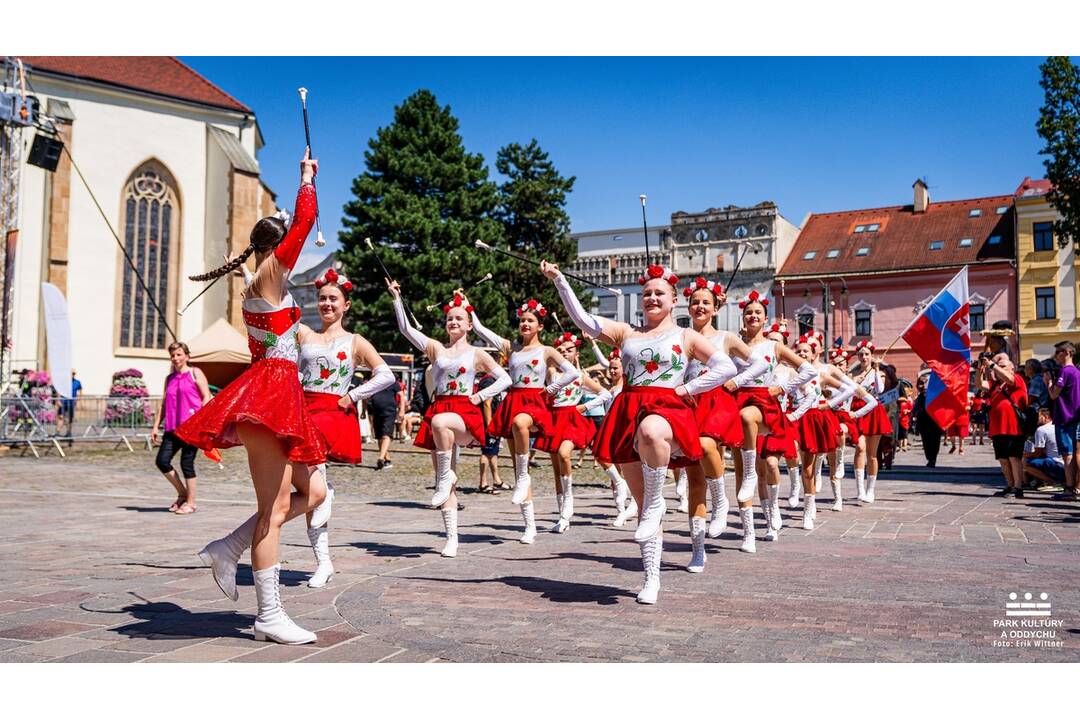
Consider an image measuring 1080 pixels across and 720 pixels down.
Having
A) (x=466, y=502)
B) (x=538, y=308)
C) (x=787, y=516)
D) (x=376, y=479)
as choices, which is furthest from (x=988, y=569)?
(x=376, y=479)

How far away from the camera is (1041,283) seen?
51875 millimetres

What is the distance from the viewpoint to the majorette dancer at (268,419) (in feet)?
16.5

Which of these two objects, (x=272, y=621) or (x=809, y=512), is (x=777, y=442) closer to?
(x=809, y=512)

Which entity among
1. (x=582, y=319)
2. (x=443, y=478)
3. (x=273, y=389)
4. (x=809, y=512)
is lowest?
(x=809, y=512)

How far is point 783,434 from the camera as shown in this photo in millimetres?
9492

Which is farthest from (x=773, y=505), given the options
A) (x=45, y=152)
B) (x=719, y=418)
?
(x=45, y=152)

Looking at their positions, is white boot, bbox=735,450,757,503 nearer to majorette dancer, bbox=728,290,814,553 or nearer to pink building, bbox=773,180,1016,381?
majorette dancer, bbox=728,290,814,553

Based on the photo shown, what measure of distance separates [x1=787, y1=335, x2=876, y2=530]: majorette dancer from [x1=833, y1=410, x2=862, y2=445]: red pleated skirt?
0.92 meters

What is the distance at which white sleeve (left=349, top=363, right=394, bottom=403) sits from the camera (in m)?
7.32

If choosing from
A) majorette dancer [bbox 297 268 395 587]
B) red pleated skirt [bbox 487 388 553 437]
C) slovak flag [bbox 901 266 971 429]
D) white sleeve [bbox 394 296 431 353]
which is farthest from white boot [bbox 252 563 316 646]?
slovak flag [bbox 901 266 971 429]

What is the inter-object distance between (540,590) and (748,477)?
10.4 ft

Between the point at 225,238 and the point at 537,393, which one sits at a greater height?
the point at 225,238

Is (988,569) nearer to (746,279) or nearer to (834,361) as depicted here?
(834,361)

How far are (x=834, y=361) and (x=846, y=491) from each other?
3265mm
